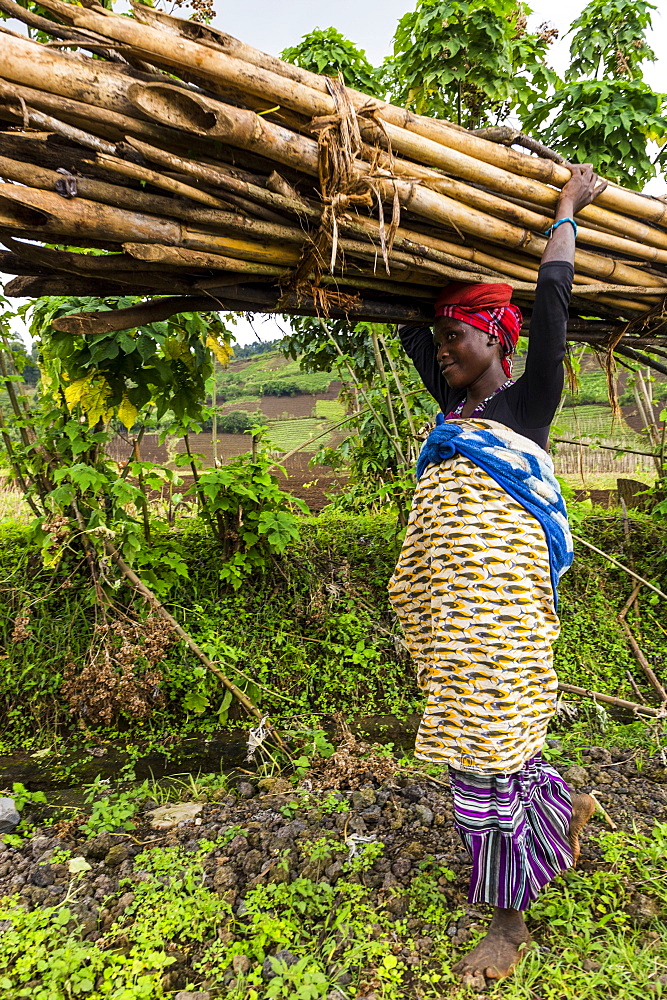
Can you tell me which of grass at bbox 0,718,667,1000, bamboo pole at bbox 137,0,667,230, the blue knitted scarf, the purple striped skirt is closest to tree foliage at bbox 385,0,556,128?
bamboo pole at bbox 137,0,667,230

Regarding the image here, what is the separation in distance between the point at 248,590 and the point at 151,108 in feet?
9.96

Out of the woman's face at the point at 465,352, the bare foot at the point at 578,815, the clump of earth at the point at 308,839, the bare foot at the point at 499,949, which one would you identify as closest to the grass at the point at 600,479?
the clump of earth at the point at 308,839

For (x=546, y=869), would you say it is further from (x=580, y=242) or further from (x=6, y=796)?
(x=6, y=796)

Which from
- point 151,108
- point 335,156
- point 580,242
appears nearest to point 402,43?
point 580,242

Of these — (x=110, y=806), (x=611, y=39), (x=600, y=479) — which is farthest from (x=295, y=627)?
(x=600, y=479)

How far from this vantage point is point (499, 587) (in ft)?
5.44

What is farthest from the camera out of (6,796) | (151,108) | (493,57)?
(493,57)

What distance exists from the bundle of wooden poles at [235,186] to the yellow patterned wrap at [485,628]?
0.68 m

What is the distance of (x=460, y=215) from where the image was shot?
5.38ft

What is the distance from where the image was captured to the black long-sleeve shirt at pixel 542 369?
62.6 inches

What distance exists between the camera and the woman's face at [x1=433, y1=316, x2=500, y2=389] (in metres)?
1.82

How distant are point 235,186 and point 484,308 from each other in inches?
33.3

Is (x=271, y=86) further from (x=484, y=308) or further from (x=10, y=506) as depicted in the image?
(x=10, y=506)

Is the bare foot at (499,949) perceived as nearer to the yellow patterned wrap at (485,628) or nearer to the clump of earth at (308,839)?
the clump of earth at (308,839)
